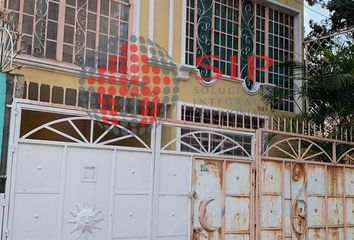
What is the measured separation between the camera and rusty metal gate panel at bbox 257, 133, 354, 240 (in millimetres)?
5980

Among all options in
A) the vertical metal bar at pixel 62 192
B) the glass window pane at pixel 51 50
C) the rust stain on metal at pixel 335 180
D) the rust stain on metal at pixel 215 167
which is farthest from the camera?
the glass window pane at pixel 51 50

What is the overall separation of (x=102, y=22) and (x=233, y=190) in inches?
144

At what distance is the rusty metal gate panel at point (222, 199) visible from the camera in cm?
544

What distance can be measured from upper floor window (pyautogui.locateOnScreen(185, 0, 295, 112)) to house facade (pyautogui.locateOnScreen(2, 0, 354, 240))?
0.09ft

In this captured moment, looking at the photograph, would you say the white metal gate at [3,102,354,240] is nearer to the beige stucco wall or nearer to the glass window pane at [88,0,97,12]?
the beige stucco wall

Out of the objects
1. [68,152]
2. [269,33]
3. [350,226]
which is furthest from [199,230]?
[269,33]

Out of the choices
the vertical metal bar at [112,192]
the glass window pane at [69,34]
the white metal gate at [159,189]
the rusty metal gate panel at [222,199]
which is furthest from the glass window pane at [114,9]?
the vertical metal bar at [112,192]

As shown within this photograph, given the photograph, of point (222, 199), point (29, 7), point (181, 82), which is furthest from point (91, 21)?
point (222, 199)

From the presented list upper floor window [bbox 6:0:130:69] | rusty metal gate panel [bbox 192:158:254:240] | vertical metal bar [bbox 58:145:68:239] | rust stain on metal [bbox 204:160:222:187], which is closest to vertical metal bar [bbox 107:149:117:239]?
vertical metal bar [bbox 58:145:68:239]

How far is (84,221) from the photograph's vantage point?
15.2 feet

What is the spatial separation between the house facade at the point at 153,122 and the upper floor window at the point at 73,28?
0.06 feet

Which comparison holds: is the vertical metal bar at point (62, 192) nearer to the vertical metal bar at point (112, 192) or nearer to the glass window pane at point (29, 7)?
the vertical metal bar at point (112, 192)

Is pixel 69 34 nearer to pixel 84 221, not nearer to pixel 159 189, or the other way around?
pixel 159 189

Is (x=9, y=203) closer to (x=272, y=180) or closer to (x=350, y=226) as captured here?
(x=272, y=180)
